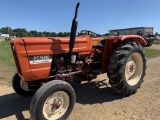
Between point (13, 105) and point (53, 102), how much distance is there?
4.77ft

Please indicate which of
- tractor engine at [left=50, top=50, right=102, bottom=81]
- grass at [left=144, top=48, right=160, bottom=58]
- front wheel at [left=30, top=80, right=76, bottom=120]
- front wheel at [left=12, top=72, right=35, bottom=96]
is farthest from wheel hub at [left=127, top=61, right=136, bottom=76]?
grass at [left=144, top=48, right=160, bottom=58]

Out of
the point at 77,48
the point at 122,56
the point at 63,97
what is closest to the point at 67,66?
the point at 77,48

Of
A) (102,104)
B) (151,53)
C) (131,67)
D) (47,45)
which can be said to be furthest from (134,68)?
(151,53)

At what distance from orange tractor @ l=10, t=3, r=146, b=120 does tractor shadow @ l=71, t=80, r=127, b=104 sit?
0.37 meters

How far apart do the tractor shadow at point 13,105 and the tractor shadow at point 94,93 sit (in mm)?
1302

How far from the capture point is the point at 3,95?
5.93 metres

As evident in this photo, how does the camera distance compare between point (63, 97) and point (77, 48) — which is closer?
point (63, 97)

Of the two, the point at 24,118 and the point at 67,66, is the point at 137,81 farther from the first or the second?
the point at 24,118

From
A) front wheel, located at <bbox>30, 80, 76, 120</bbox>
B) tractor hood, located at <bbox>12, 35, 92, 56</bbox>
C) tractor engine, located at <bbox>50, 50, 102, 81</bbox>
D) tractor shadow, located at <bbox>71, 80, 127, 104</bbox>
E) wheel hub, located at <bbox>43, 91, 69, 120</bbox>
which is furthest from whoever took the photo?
tractor shadow, located at <bbox>71, 80, 127, 104</bbox>

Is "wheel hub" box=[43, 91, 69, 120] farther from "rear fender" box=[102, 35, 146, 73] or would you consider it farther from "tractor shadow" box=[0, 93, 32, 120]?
"rear fender" box=[102, 35, 146, 73]

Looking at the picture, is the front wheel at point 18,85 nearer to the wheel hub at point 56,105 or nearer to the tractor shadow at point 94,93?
the tractor shadow at point 94,93

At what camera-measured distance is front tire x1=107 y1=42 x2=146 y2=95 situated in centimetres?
527

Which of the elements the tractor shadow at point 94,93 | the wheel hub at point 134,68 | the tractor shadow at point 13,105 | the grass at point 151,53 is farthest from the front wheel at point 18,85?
the grass at point 151,53

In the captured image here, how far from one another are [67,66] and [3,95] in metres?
2.10
